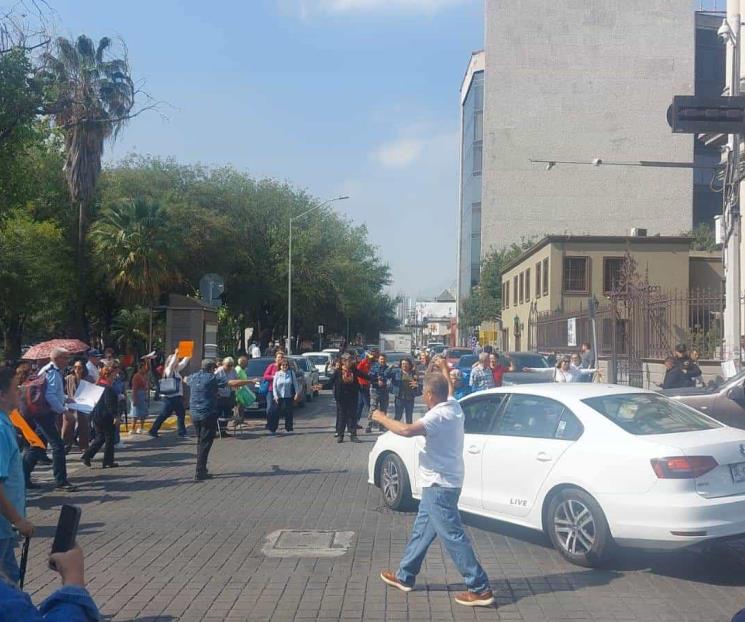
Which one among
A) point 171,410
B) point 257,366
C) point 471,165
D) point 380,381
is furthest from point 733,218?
point 471,165

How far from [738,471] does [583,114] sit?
6984 cm

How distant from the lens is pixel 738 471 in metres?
7.54

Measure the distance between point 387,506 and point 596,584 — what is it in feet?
11.5

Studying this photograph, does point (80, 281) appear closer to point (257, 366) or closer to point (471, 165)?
point (257, 366)

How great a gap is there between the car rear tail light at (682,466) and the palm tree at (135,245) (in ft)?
93.8

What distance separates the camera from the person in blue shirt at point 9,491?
479 cm

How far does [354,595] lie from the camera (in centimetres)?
690

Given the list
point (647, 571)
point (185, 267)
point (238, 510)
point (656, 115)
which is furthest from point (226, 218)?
point (656, 115)

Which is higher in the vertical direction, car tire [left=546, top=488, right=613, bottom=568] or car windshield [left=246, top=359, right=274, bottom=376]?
car windshield [left=246, top=359, right=274, bottom=376]

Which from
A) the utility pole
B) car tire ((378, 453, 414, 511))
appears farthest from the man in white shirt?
the utility pole

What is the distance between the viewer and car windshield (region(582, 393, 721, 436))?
8.02 meters

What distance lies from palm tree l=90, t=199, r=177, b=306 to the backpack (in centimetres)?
2257

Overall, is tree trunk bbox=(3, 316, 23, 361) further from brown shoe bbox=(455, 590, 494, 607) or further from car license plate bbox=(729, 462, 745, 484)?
car license plate bbox=(729, 462, 745, 484)

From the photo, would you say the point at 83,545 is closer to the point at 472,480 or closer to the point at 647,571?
the point at 472,480
